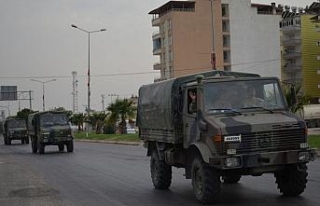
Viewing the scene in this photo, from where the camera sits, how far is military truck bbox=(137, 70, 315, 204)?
1051cm

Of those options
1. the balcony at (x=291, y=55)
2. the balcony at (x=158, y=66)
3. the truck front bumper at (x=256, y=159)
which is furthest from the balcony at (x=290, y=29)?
the truck front bumper at (x=256, y=159)

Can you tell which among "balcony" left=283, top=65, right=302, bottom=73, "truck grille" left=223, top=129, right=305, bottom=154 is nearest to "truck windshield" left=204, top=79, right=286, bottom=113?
"truck grille" left=223, top=129, right=305, bottom=154

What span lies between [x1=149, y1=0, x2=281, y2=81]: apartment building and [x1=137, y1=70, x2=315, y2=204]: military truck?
7852 cm

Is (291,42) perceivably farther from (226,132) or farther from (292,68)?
(226,132)

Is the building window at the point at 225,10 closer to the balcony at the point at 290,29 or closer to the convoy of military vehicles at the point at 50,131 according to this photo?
the balcony at the point at 290,29

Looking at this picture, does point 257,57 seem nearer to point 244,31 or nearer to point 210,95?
point 244,31

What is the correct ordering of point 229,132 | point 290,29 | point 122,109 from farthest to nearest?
1. point 290,29
2. point 122,109
3. point 229,132

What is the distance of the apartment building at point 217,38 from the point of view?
9231 cm

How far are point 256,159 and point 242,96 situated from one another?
155 cm

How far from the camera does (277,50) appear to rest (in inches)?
3844

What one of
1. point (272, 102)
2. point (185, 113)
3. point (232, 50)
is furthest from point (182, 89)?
point (232, 50)

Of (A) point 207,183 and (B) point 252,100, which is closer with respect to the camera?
(A) point 207,183

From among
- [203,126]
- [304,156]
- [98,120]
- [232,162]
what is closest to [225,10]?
[98,120]

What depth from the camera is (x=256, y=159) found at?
34.3 ft
